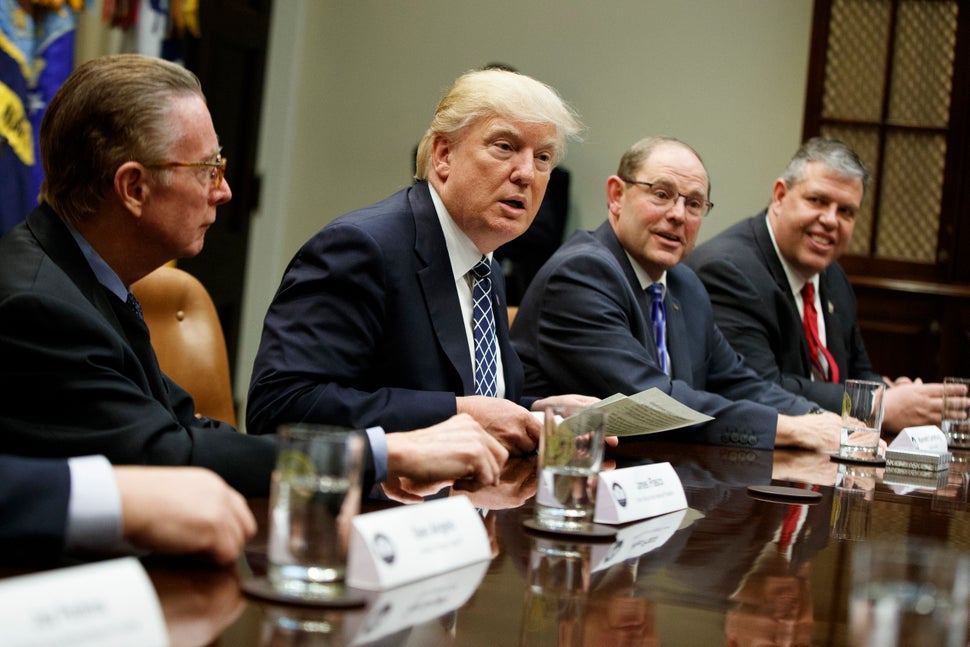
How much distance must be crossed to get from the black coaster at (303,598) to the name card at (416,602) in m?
0.01

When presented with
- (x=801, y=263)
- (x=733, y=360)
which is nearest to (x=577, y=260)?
(x=733, y=360)

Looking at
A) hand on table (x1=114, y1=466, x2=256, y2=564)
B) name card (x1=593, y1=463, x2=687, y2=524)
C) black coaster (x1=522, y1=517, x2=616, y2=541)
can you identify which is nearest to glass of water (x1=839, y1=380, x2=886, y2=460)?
name card (x1=593, y1=463, x2=687, y2=524)

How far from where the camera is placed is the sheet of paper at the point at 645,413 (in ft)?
6.09

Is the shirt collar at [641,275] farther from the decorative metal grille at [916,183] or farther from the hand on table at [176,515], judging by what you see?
the decorative metal grille at [916,183]


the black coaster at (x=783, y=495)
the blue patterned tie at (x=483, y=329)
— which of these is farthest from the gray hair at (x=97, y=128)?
the black coaster at (x=783, y=495)

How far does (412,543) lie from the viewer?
43.2 inches

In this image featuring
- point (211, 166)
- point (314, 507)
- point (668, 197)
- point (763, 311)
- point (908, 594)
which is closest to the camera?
point (314, 507)

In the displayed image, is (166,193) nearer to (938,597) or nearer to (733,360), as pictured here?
(938,597)

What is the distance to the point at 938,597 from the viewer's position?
47.3 inches

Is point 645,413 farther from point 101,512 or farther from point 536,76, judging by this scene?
point 536,76

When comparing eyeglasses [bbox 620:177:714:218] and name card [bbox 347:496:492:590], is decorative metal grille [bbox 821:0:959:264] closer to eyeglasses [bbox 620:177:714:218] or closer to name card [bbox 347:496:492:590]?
eyeglasses [bbox 620:177:714:218]

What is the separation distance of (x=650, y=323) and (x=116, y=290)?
1663 millimetres

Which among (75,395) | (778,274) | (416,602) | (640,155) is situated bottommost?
(416,602)

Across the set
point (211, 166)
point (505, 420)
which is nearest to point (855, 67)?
point (505, 420)
